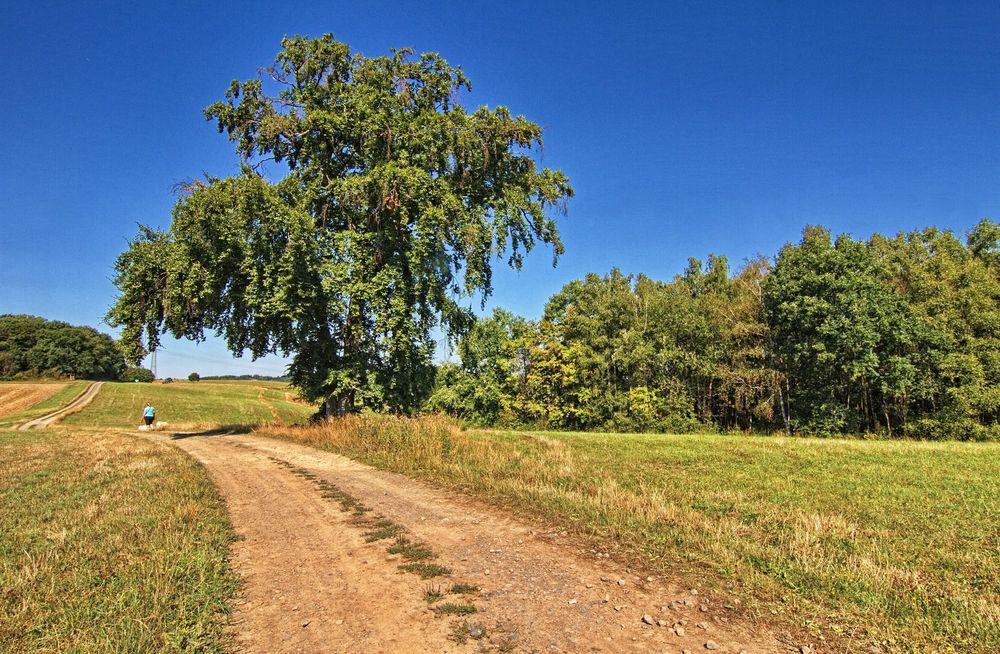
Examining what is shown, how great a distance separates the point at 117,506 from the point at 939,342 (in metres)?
45.8

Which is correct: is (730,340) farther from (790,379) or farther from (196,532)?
(196,532)

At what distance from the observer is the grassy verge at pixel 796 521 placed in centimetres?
438

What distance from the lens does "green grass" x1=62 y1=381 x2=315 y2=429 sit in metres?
45.0

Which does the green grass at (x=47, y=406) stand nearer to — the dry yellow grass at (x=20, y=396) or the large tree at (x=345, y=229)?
the dry yellow grass at (x=20, y=396)

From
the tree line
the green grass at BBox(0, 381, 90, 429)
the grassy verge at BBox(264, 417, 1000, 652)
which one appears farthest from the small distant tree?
the grassy verge at BBox(264, 417, 1000, 652)

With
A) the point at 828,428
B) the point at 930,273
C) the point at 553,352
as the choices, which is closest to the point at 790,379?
the point at 828,428

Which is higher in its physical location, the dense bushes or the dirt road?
the dense bushes

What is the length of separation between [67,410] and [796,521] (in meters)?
62.9

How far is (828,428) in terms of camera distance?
35.6 metres

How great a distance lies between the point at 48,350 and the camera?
10006 centimetres

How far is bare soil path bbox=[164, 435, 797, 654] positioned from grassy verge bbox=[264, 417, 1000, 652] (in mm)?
697

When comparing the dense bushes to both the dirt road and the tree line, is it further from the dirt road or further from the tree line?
the tree line

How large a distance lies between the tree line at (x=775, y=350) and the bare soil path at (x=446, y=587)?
66.7 ft

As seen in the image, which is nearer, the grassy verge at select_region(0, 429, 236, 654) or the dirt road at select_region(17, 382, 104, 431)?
the grassy verge at select_region(0, 429, 236, 654)
